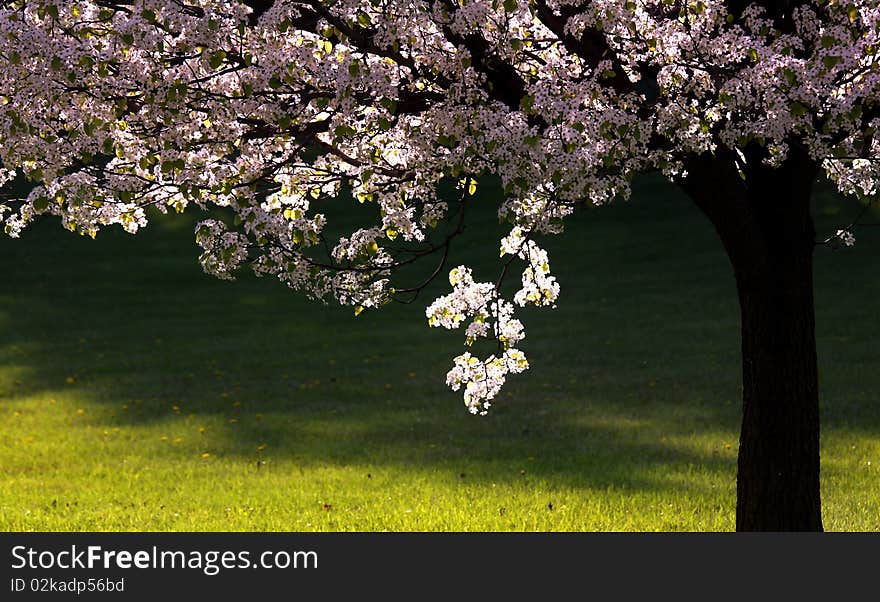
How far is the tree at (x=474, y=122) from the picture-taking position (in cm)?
554

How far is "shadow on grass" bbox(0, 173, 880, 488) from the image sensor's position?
13508 mm

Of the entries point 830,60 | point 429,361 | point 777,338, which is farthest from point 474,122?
point 429,361

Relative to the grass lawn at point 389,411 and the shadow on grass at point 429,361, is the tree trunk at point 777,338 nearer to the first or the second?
the grass lawn at point 389,411

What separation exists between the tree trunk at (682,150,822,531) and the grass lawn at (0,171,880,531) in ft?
8.74

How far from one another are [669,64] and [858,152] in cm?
111

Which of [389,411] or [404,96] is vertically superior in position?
[404,96]

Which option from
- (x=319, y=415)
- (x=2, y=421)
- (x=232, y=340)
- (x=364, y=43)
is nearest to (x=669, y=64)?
(x=364, y=43)

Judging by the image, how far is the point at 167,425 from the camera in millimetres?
15172

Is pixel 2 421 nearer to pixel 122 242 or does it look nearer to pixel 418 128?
pixel 418 128

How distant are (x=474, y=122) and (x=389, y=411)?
10283 mm

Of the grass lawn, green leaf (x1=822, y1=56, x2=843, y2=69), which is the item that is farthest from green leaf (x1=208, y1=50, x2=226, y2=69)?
the grass lawn

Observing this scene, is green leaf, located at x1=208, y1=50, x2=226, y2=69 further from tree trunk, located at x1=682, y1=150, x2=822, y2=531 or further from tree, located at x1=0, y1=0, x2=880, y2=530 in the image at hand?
tree trunk, located at x1=682, y1=150, x2=822, y2=531

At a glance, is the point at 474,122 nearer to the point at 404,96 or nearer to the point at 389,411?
the point at 404,96

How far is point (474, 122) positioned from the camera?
563 centimetres
